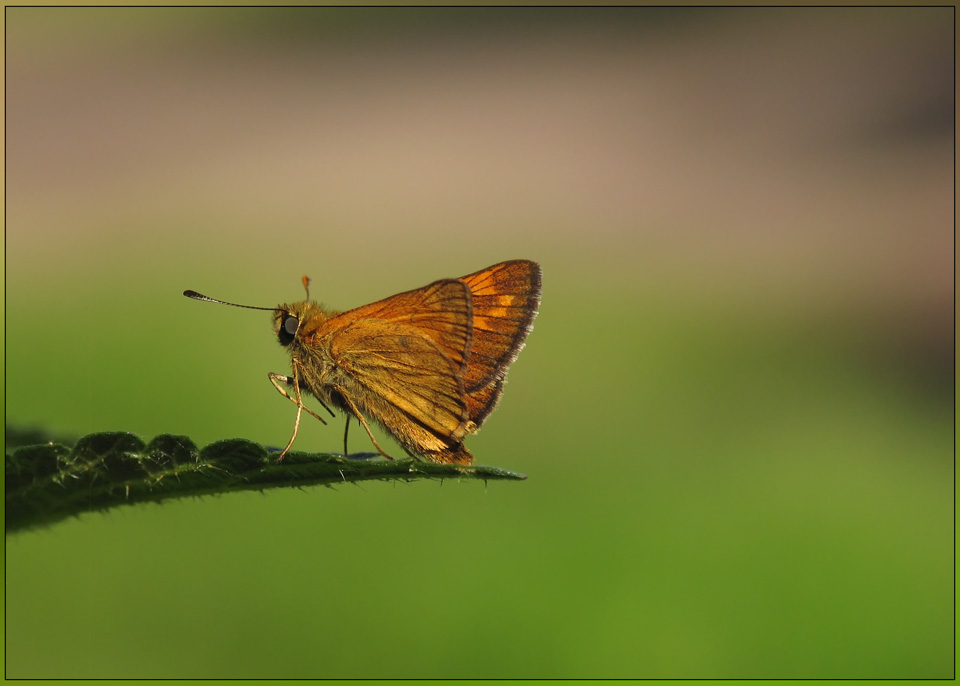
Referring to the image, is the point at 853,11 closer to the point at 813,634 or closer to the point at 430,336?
the point at 813,634

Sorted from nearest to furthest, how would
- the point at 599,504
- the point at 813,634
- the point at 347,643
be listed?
the point at 347,643
the point at 813,634
the point at 599,504

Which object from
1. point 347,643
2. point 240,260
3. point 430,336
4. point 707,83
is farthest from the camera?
point 707,83

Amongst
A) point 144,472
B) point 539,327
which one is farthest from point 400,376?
point 539,327

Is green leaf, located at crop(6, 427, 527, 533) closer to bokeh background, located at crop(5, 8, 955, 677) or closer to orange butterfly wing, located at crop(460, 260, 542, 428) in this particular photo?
bokeh background, located at crop(5, 8, 955, 677)

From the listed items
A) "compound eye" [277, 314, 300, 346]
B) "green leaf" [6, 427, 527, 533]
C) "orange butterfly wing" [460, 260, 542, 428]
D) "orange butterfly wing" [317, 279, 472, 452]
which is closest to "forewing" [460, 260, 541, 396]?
"orange butterfly wing" [460, 260, 542, 428]

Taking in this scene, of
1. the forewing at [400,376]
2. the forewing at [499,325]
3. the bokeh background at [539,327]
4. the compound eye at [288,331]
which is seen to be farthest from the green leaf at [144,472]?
the compound eye at [288,331]

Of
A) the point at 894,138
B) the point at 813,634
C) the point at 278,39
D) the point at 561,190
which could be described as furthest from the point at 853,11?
the point at 813,634

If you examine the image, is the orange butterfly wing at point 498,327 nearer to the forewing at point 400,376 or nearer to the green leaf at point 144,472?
the forewing at point 400,376
